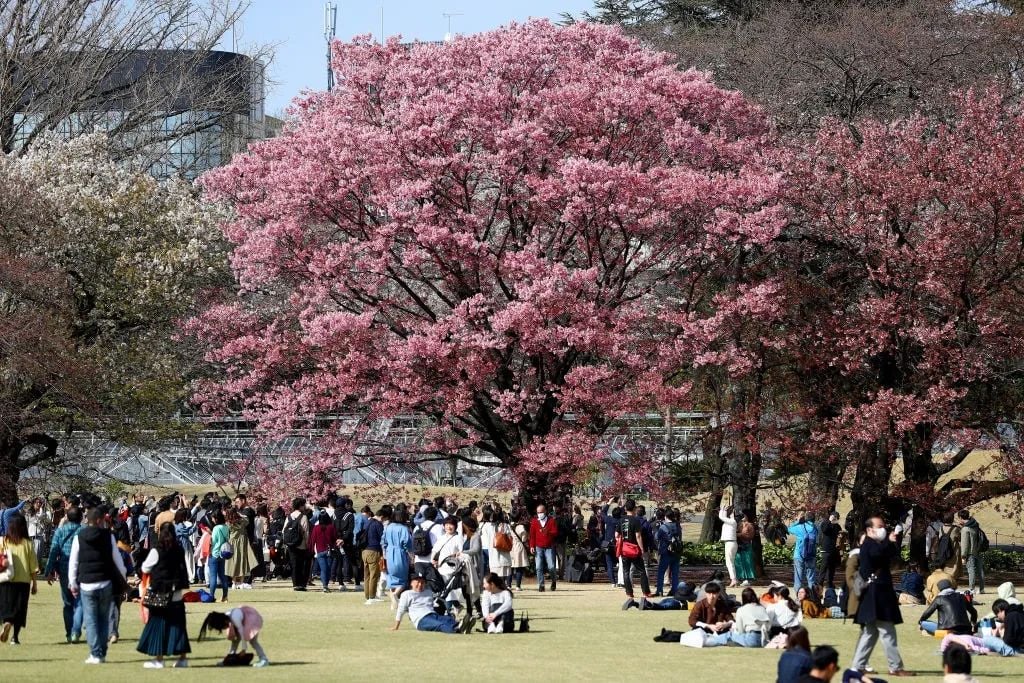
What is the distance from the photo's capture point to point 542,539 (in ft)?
90.1

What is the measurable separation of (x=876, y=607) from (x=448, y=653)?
4744 mm

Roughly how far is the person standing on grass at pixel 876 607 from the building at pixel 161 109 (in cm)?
3033

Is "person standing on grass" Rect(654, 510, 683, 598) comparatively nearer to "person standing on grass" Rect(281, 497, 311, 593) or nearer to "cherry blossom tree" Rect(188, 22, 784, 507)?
"cherry blossom tree" Rect(188, 22, 784, 507)

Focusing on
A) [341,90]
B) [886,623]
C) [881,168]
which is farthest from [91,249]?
[886,623]

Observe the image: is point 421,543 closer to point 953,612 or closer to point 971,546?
point 953,612

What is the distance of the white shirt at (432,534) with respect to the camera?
20.9 metres

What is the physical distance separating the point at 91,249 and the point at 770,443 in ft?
50.8

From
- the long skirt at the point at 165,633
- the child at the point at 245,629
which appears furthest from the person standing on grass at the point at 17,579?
the child at the point at 245,629

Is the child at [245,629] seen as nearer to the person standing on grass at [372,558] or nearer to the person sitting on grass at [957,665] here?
the person sitting on grass at [957,665]

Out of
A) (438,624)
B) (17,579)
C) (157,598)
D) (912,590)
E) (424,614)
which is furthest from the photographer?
(912,590)

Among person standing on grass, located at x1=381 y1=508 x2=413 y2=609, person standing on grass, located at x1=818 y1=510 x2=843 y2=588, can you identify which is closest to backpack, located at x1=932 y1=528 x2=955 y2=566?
person standing on grass, located at x1=818 y1=510 x2=843 y2=588

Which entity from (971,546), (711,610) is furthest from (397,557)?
(971,546)

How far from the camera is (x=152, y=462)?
52.3 metres

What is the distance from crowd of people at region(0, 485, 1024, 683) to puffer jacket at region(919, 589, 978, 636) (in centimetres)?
2
